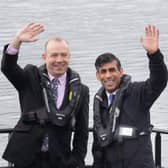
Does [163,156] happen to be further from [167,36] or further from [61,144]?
[167,36]

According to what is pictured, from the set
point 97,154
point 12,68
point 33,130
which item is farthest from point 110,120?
point 12,68

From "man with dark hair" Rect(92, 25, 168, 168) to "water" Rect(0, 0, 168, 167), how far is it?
3828 mm

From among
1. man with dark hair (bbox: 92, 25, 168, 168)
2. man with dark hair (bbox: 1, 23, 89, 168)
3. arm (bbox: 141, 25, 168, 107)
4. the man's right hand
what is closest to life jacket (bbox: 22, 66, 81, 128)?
man with dark hair (bbox: 1, 23, 89, 168)

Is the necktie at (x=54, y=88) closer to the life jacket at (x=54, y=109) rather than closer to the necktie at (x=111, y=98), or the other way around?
the life jacket at (x=54, y=109)

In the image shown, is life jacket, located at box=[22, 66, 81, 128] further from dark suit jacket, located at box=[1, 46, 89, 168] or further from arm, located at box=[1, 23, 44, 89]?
arm, located at box=[1, 23, 44, 89]

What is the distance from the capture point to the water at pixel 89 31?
1346 cm

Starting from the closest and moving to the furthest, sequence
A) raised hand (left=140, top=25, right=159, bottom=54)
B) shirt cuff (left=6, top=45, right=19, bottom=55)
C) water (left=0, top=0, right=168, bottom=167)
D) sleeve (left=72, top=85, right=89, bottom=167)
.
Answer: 1. raised hand (left=140, top=25, right=159, bottom=54)
2. shirt cuff (left=6, top=45, right=19, bottom=55)
3. sleeve (left=72, top=85, right=89, bottom=167)
4. water (left=0, top=0, right=168, bottom=167)

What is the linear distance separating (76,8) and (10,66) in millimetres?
19138

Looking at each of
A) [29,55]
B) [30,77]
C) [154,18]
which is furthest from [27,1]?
[30,77]

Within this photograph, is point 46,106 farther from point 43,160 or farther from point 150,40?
point 150,40

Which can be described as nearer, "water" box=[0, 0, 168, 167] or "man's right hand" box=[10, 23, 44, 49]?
"man's right hand" box=[10, 23, 44, 49]

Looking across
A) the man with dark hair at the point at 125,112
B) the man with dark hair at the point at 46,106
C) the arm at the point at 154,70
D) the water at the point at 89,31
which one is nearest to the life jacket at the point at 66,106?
the man with dark hair at the point at 46,106

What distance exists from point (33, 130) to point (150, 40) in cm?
115

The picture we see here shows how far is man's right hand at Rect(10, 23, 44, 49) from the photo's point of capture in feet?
21.1
